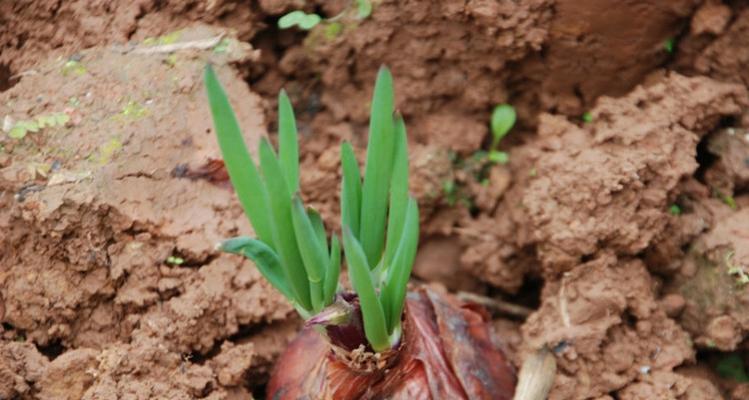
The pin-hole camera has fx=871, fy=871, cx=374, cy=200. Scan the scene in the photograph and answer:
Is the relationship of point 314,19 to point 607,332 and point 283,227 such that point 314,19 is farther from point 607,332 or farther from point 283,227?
point 607,332

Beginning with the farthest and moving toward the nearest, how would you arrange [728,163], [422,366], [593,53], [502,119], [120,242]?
[502,119]
[593,53]
[728,163]
[120,242]
[422,366]

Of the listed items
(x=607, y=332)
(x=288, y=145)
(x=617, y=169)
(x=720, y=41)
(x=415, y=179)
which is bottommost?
(x=607, y=332)

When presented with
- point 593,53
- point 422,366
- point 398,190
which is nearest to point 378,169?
point 398,190

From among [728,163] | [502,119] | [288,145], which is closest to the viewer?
[288,145]

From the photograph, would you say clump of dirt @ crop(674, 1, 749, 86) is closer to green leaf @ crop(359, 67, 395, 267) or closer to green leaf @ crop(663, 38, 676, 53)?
green leaf @ crop(663, 38, 676, 53)

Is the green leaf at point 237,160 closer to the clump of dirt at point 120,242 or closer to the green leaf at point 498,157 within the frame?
the clump of dirt at point 120,242

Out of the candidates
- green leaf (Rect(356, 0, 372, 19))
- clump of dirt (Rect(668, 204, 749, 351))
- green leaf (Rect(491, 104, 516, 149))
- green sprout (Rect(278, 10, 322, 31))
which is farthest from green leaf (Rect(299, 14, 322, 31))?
clump of dirt (Rect(668, 204, 749, 351))
